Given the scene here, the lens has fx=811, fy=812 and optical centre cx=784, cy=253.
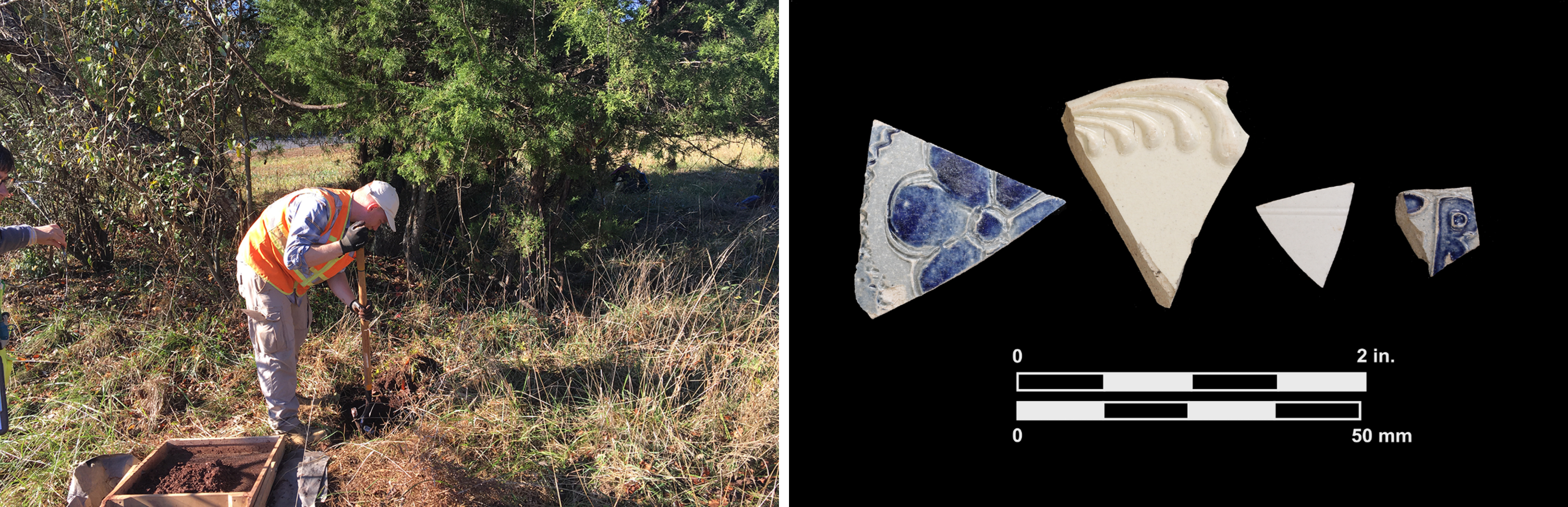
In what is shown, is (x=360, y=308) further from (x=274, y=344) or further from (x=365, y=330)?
→ (x=274, y=344)

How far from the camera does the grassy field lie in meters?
3.50

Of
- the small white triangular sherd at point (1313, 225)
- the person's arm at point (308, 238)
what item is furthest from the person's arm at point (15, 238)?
the small white triangular sherd at point (1313, 225)

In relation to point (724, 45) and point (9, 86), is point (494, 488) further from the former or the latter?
point (9, 86)

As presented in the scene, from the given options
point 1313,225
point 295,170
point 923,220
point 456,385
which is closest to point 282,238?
point 456,385

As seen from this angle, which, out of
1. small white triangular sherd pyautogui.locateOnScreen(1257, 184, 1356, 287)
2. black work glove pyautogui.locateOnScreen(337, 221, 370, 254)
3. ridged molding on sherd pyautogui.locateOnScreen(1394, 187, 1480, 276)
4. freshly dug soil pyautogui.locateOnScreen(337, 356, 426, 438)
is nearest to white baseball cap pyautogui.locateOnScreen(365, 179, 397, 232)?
black work glove pyautogui.locateOnScreen(337, 221, 370, 254)

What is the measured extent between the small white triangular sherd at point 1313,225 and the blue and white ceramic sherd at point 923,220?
710mm

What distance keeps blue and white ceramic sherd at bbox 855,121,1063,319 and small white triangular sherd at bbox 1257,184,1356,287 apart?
2.33ft

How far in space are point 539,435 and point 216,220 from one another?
2.83 meters

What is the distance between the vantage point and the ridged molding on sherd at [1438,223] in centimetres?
236

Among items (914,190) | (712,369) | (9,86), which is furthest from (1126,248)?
(9,86)

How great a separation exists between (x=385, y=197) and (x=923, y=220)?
9.83ft

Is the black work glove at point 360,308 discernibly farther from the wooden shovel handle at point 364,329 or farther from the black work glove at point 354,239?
the black work glove at point 354,239

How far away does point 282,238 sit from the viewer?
393 centimetres

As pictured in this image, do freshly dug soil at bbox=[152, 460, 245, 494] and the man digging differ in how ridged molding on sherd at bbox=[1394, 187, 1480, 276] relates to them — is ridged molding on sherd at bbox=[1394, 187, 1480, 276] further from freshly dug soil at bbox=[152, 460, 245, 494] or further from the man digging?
freshly dug soil at bbox=[152, 460, 245, 494]
